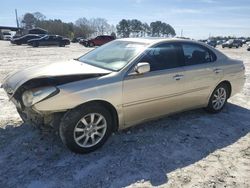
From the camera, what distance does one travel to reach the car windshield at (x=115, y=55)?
4.29 metres

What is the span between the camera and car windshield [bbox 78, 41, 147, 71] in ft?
14.1

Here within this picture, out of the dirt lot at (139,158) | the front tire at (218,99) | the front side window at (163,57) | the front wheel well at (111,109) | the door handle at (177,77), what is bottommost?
the dirt lot at (139,158)

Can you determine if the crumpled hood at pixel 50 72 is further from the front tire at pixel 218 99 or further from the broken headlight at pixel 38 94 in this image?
the front tire at pixel 218 99

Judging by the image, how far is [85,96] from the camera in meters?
3.64

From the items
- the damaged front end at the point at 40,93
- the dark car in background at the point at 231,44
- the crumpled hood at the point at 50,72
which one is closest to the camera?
the damaged front end at the point at 40,93

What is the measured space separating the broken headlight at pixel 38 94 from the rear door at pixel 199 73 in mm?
2407

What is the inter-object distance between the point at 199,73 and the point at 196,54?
1.30 feet

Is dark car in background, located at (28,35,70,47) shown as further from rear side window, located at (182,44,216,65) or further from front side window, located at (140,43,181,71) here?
front side window, located at (140,43,181,71)

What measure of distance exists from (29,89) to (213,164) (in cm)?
266

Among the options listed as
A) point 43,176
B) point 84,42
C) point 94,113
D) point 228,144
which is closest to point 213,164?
point 228,144

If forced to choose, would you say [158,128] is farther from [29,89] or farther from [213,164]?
[29,89]

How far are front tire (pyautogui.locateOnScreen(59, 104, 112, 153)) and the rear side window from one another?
6.48 feet

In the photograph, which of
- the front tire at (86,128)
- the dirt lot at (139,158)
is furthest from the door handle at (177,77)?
the front tire at (86,128)

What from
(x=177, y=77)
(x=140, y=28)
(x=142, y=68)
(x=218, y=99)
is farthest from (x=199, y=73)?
(x=140, y=28)
